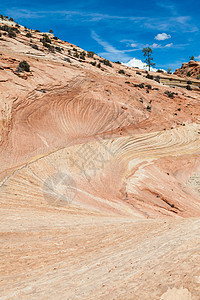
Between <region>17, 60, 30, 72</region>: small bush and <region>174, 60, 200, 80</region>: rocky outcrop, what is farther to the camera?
<region>174, 60, 200, 80</region>: rocky outcrop

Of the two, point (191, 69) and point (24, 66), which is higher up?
point (191, 69)

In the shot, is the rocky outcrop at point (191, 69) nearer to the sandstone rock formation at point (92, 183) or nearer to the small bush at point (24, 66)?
the sandstone rock formation at point (92, 183)

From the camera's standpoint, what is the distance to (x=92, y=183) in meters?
12.4

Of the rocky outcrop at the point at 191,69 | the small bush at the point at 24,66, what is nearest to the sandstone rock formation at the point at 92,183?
the small bush at the point at 24,66

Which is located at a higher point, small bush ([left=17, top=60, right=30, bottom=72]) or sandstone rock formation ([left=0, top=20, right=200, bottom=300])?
small bush ([left=17, top=60, right=30, bottom=72])

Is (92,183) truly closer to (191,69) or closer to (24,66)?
(24,66)

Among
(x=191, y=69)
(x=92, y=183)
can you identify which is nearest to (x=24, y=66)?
(x=92, y=183)

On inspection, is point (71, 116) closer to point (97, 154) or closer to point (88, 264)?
point (97, 154)

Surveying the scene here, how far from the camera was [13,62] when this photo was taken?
21188 mm

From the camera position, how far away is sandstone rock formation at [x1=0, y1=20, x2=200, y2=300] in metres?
4.41

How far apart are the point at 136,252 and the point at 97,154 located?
1064cm

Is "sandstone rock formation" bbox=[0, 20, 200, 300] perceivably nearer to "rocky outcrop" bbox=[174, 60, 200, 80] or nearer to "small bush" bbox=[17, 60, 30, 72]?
"small bush" bbox=[17, 60, 30, 72]

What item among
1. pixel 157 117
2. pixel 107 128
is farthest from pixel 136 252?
pixel 157 117

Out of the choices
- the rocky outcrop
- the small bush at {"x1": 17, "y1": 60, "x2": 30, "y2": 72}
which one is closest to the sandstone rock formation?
the small bush at {"x1": 17, "y1": 60, "x2": 30, "y2": 72}
